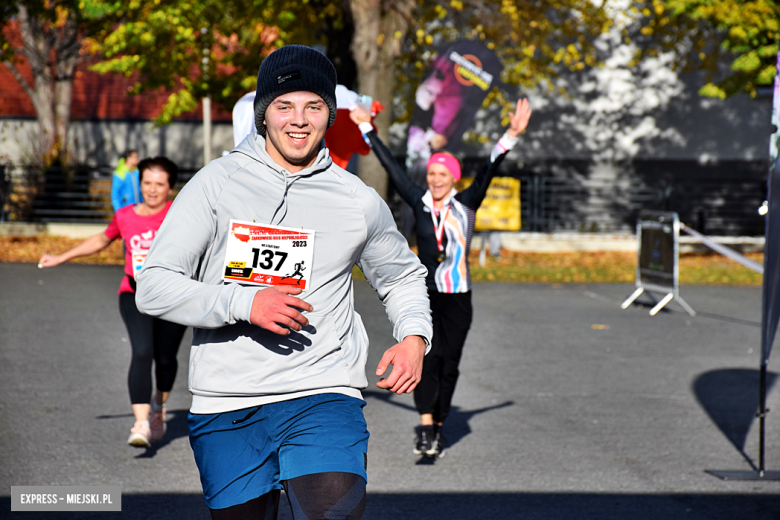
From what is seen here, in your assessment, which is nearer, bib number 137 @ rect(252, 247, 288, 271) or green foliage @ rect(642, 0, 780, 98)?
bib number 137 @ rect(252, 247, 288, 271)

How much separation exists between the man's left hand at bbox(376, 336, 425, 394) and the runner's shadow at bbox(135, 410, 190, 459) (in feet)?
10.7

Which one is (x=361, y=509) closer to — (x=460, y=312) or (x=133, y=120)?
(x=460, y=312)

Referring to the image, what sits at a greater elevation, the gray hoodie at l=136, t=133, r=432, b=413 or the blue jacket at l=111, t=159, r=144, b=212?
the blue jacket at l=111, t=159, r=144, b=212

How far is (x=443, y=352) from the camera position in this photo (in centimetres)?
585

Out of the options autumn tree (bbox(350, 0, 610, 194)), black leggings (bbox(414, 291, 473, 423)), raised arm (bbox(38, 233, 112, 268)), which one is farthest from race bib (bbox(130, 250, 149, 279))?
autumn tree (bbox(350, 0, 610, 194))

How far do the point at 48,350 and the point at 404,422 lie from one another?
4194 mm

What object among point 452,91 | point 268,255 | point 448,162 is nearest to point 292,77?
point 268,255

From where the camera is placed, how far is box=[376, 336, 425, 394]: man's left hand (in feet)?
8.87

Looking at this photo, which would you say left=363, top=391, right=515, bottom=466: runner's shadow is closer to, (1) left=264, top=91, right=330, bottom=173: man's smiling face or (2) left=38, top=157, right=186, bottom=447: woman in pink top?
(2) left=38, top=157, right=186, bottom=447: woman in pink top

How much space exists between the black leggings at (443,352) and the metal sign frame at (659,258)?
6.83 metres

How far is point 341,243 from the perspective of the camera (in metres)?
2.83

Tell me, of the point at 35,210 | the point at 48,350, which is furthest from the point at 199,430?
the point at 35,210

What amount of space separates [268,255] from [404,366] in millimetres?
536

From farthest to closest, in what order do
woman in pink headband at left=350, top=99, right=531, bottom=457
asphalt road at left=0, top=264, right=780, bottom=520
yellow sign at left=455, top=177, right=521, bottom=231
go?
1. yellow sign at left=455, top=177, right=521, bottom=231
2. woman in pink headband at left=350, top=99, right=531, bottom=457
3. asphalt road at left=0, top=264, right=780, bottom=520
